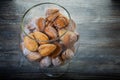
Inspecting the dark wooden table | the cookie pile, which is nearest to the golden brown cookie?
the cookie pile

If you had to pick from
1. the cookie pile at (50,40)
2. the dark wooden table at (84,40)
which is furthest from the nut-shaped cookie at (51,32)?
the dark wooden table at (84,40)

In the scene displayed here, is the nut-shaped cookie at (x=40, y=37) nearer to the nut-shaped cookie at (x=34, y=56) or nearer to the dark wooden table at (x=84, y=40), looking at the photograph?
the nut-shaped cookie at (x=34, y=56)

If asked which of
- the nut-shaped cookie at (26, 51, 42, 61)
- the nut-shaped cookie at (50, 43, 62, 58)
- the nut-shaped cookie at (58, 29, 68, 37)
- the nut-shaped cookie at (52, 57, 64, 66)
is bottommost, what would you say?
the nut-shaped cookie at (52, 57, 64, 66)

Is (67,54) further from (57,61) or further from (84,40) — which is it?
(84,40)

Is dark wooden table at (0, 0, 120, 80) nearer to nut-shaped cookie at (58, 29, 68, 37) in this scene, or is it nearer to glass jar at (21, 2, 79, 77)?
glass jar at (21, 2, 79, 77)

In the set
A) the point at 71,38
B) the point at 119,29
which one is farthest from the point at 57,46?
the point at 119,29

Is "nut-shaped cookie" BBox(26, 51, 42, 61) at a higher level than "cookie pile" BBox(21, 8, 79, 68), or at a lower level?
lower
